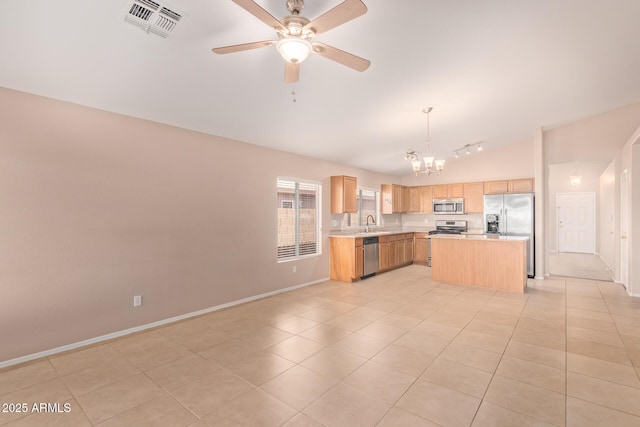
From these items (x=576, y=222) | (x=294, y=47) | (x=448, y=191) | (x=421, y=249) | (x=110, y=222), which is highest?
(x=294, y=47)

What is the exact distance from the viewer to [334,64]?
119 inches

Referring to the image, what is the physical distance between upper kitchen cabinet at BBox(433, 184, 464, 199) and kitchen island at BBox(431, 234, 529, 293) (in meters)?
2.43

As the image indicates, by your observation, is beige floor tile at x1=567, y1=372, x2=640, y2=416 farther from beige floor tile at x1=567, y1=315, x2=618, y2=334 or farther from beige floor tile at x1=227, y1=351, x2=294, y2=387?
beige floor tile at x1=227, y1=351, x2=294, y2=387

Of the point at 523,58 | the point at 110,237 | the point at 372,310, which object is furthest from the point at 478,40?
the point at 110,237

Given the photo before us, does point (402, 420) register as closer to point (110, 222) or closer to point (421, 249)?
point (110, 222)

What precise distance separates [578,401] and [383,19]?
3.29m

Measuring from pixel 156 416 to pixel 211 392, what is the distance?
1.27 feet

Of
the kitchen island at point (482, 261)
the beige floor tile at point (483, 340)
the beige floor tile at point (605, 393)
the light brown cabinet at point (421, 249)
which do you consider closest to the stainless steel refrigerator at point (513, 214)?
the kitchen island at point (482, 261)

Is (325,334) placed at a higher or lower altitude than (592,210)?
lower

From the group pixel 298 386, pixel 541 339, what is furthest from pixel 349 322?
pixel 541 339

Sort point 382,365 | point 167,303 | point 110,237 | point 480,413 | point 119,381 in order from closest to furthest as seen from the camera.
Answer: point 480,413, point 119,381, point 382,365, point 110,237, point 167,303

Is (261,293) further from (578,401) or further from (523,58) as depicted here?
(523,58)

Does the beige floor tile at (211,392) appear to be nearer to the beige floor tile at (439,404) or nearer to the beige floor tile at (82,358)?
the beige floor tile at (82,358)

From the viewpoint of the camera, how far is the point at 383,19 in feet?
8.25
